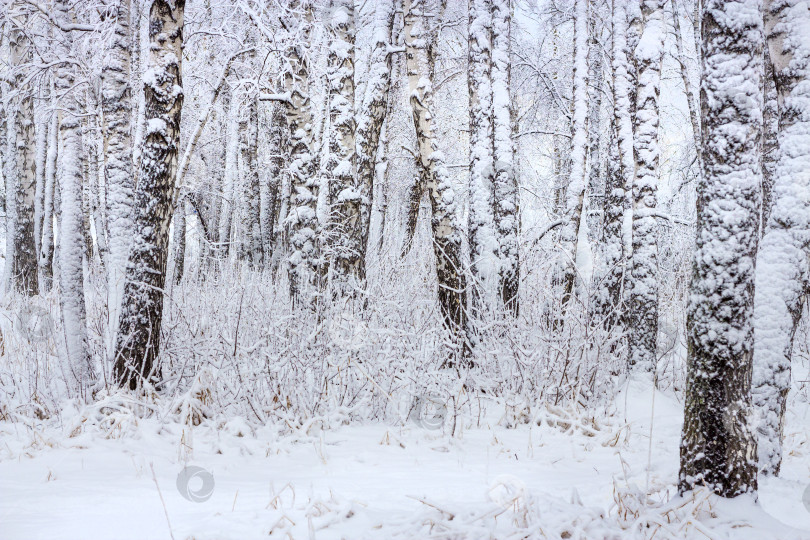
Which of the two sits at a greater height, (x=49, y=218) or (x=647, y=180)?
(x=647, y=180)

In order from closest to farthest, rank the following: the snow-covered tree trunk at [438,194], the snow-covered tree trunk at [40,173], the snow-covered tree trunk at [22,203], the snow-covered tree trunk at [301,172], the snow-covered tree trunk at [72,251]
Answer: the snow-covered tree trunk at [72,251] → the snow-covered tree trunk at [438,194] → the snow-covered tree trunk at [301,172] → the snow-covered tree trunk at [22,203] → the snow-covered tree trunk at [40,173]

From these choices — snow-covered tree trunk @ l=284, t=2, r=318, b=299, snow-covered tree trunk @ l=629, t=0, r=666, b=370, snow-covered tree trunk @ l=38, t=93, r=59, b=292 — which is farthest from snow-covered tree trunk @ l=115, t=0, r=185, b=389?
snow-covered tree trunk @ l=38, t=93, r=59, b=292

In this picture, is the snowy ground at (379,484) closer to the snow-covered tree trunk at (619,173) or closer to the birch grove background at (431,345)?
the birch grove background at (431,345)

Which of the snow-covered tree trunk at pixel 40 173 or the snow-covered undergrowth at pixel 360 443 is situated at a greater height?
the snow-covered tree trunk at pixel 40 173

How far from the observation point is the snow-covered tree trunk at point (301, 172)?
6.80 meters

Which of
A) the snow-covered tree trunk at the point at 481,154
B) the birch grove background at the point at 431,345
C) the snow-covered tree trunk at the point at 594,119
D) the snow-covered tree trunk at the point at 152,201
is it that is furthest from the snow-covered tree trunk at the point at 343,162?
the snow-covered tree trunk at the point at 594,119

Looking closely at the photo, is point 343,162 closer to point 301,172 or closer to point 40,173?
point 301,172

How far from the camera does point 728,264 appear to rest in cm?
241

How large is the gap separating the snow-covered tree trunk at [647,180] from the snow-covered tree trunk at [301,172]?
349cm

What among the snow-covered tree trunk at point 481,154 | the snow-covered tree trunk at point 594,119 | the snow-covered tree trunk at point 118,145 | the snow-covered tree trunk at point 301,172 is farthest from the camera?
the snow-covered tree trunk at point 594,119

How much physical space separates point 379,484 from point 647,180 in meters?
4.34

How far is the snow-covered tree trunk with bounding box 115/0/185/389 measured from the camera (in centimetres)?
440

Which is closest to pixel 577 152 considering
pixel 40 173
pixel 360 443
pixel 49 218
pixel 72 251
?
pixel 360 443

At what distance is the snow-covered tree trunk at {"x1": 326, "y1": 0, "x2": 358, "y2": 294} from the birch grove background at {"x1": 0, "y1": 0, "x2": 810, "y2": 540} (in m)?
0.03
